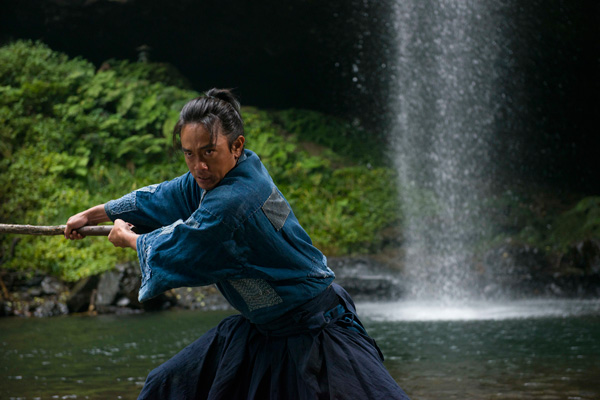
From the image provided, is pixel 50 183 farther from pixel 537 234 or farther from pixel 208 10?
pixel 537 234

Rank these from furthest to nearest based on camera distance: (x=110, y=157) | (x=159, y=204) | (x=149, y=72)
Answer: (x=149, y=72), (x=110, y=157), (x=159, y=204)

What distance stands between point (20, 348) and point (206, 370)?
4999 mm

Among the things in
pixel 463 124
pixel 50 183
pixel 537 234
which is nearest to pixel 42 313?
pixel 50 183

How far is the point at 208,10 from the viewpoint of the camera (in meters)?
16.6

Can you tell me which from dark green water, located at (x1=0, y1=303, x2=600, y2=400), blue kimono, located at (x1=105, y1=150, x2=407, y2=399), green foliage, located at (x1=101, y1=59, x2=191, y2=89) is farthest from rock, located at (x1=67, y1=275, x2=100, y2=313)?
blue kimono, located at (x1=105, y1=150, x2=407, y2=399)

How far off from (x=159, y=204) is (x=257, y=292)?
2.00 feet

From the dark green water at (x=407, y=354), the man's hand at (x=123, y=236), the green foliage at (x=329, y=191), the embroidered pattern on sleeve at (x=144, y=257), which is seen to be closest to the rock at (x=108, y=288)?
the dark green water at (x=407, y=354)

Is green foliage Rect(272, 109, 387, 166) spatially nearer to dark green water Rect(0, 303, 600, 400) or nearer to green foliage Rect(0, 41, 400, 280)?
green foliage Rect(0, 41, 400, 280)

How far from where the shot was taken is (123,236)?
7.80 ft

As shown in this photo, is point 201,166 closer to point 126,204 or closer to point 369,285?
point 126,204

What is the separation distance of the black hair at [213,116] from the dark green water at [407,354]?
2832 mm

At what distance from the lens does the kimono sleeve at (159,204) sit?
2.58 m

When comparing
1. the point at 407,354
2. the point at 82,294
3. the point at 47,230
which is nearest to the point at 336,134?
the point at 82,294

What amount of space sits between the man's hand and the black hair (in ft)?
1.35
